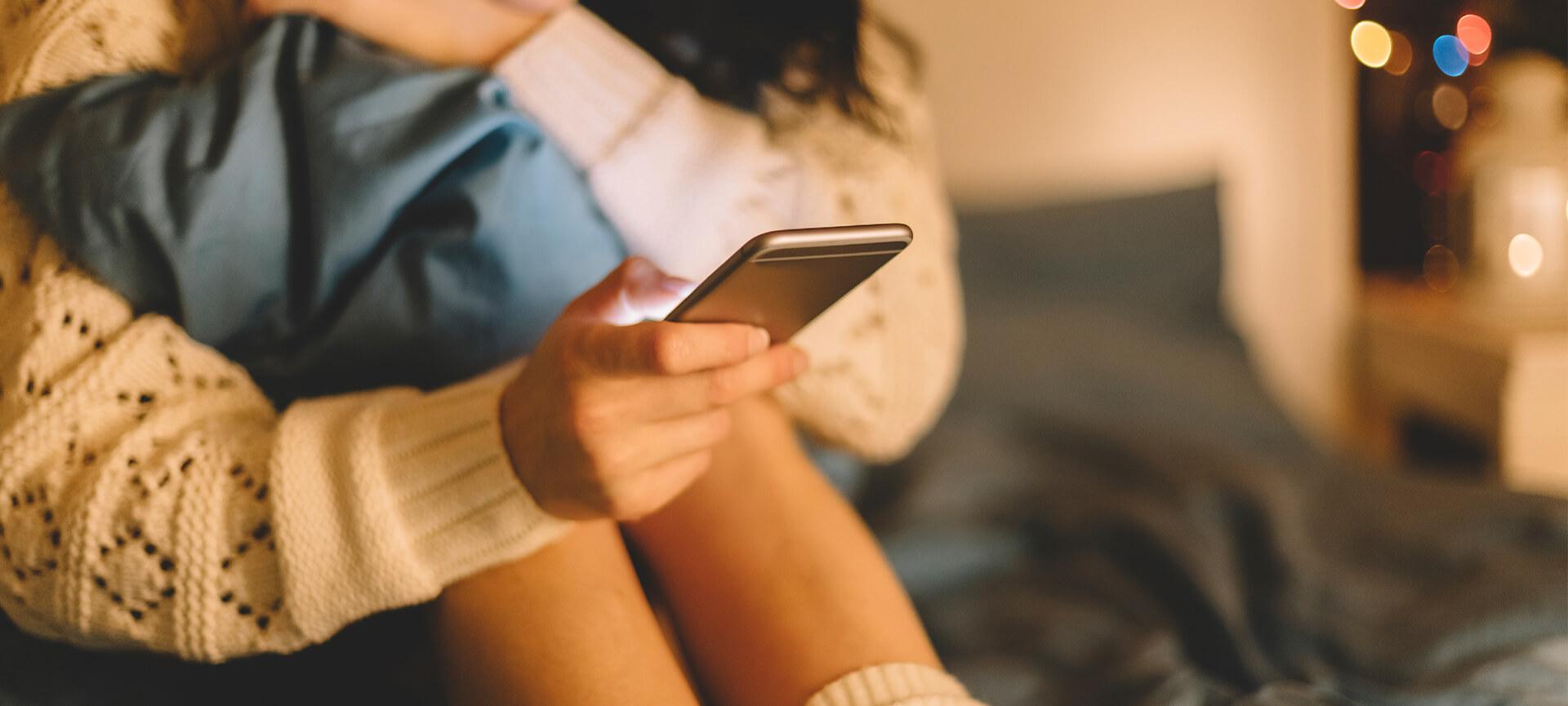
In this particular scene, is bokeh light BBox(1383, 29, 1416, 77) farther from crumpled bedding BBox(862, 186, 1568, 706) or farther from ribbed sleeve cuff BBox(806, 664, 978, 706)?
ribbed sleeve cuff BBox(806, 664, 978, 706)

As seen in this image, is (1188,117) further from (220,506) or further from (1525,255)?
(220,506)

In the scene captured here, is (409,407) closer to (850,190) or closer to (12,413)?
(12,413)

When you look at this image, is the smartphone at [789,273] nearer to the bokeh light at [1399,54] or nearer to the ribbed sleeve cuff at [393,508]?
the ribbed sleeve cuff at [393,508]

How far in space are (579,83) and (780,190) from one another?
0.47ft

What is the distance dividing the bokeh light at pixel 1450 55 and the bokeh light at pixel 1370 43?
7 cm

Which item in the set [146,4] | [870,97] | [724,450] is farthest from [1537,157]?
[146,4]

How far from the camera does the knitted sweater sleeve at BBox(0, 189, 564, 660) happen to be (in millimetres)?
440

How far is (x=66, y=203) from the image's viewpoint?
0.48 metres

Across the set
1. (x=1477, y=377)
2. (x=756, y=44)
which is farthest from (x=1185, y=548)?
(x=1477, y=377)

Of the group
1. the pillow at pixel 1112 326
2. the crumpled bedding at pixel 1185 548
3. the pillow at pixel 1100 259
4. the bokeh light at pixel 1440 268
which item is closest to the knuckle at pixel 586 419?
the crumpled bedding at pixel 1185 548

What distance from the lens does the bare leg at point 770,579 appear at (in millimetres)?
494

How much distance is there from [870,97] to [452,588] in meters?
0.46

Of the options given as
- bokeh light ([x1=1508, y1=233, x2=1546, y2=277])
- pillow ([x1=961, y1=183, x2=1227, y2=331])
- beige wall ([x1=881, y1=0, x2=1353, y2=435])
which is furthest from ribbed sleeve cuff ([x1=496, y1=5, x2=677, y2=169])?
bokeh light ([x1=1508, y1=233, x2=1546, y2=277])

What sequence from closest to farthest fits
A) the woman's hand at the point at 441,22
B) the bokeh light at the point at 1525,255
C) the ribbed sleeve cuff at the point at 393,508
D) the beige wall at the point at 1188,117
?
the ribbed sleeve cuff at the point at 393,508 → the woman's hand at the point at 441,22 → the bokeh light at the point at 1525,255 → the beige wall at the point at 1188,117
